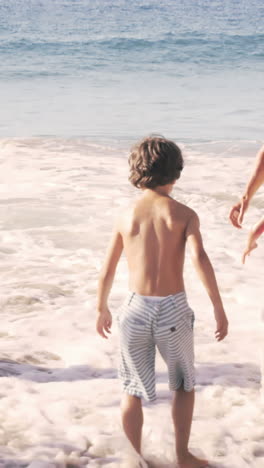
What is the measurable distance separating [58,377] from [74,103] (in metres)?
15.6

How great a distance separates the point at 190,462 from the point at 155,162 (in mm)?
1231

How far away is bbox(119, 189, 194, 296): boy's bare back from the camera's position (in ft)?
9.43

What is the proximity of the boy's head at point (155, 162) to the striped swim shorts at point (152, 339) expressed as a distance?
1.50 feet

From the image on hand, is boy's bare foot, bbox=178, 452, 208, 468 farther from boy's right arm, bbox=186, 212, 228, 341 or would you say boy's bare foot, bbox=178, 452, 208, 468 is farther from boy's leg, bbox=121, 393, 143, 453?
boy's right arm, bbox=186, 212, 228, 341

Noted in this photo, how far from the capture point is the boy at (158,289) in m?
2.85

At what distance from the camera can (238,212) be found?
141 inches

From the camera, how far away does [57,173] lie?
10.3m

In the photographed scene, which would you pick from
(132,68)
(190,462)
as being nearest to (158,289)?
(190,462)

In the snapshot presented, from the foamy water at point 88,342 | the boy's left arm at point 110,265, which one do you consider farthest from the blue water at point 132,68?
the boy's left arm at point 110,265

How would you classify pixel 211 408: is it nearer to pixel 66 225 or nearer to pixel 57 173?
pixel 66 225

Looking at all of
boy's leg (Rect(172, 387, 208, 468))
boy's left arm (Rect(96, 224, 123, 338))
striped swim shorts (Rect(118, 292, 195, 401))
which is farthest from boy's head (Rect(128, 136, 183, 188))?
boy's leg (Rect(172, 387, 208, 468))

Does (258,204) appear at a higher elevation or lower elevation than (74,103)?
higher

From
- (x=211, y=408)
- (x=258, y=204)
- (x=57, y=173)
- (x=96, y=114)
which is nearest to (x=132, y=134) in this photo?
(x=96, y=114)

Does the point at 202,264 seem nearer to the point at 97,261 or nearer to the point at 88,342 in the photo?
the point at 88,342
